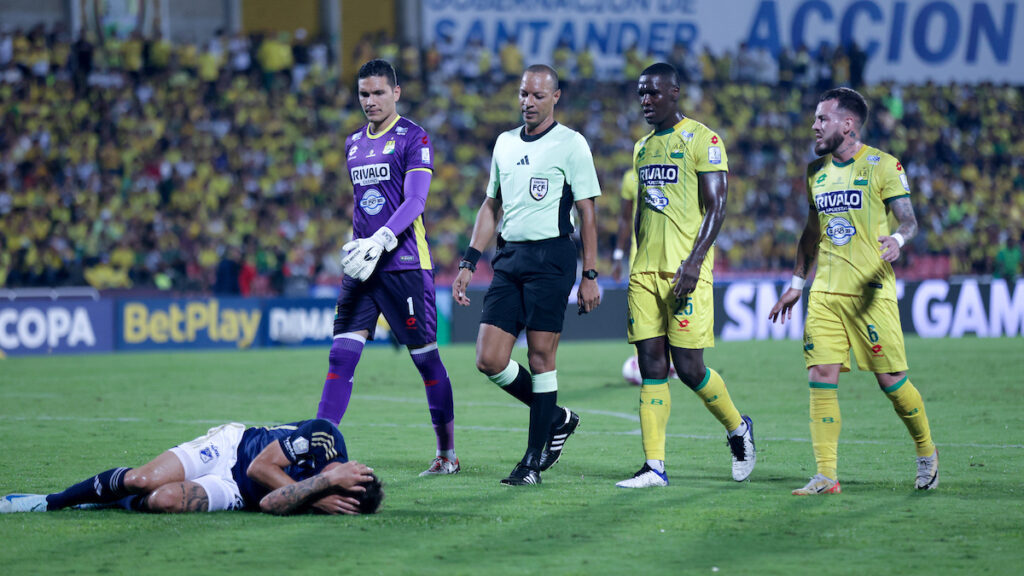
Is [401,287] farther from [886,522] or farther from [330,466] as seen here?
[886,522]

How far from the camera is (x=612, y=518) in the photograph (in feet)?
18.5

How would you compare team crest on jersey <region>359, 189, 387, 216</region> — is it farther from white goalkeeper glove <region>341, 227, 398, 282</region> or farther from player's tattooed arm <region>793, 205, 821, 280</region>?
player's tattooed arm <region>793, 205, 821, 280</region>

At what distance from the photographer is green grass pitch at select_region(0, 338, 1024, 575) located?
187 inches

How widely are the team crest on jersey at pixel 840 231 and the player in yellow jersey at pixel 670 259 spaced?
23.5 inches

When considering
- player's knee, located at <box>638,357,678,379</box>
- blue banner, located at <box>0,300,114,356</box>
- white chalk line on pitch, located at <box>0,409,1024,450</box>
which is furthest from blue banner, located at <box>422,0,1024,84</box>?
player's knee, located at <box>638,357,678,379</box>

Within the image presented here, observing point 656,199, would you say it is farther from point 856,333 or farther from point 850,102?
point 856,333

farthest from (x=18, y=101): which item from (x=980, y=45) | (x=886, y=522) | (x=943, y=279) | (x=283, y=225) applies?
(x=980, y=45)

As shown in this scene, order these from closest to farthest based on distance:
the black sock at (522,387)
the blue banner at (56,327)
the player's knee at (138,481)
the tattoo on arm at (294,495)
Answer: the tattoo on arm at (294,495), the player's knee at (138,481), the black sock at (522,387), the blue banner at (56,327)

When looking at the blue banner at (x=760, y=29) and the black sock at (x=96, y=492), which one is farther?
the blue banner at (x=760, y=29)

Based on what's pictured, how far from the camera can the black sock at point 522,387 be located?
7219 millimetres

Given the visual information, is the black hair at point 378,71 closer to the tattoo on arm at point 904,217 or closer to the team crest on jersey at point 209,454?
the team crest on jersey at point 209,454

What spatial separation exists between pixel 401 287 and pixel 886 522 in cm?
314

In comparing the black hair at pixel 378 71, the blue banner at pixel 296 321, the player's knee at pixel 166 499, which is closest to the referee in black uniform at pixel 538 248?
the black hair at pixel 378 71

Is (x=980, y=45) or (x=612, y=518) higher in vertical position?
(x=980, y=45)
